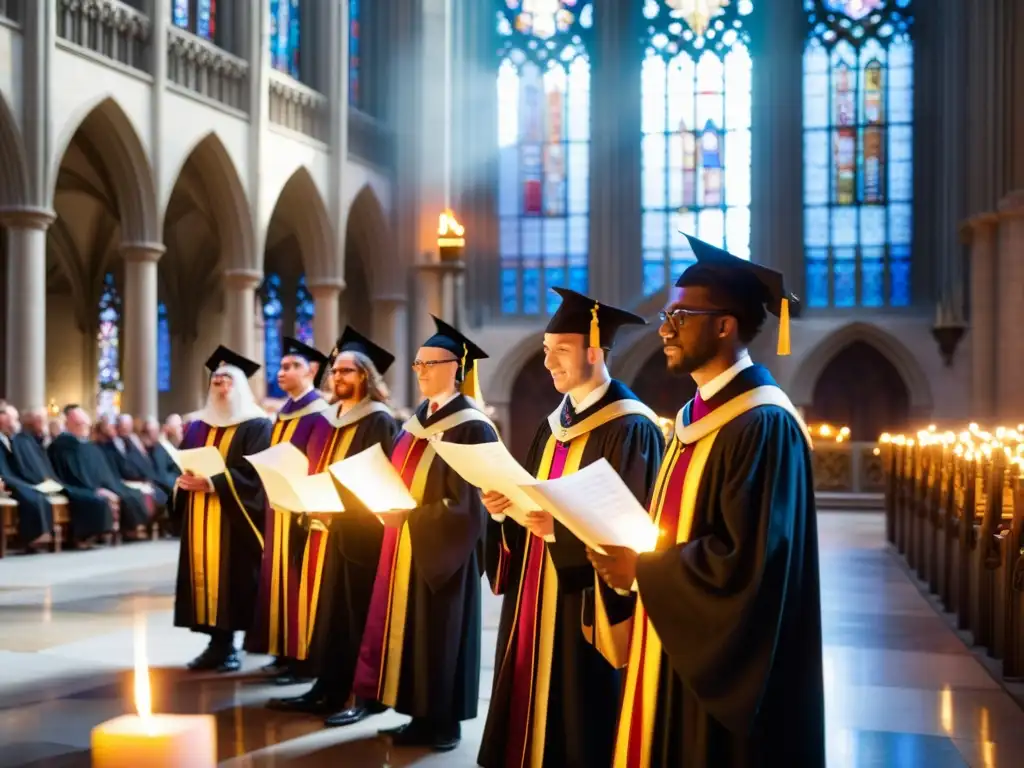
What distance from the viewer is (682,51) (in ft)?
77.4

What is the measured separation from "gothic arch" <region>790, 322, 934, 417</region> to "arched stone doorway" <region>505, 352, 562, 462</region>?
188 inches

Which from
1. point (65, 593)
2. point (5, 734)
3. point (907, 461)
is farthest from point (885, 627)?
point (65, 593)

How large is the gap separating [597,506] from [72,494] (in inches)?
419

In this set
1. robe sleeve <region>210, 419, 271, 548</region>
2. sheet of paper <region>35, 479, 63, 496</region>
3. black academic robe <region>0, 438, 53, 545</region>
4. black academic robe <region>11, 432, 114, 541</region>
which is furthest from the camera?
black academic robe <region>11, 432, 114, 541</region>

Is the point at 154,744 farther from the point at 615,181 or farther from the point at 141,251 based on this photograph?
the point at 615,181

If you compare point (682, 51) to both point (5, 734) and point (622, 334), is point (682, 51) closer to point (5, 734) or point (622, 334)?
point (622, 334)

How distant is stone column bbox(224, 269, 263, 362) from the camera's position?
18484 mm

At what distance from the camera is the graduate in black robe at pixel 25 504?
11.6 meters

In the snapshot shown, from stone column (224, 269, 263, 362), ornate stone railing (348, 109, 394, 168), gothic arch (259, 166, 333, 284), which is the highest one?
ornate stone railing (348, 109, 394, 168)

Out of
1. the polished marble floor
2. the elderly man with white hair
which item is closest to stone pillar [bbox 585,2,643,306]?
the polished marble floor

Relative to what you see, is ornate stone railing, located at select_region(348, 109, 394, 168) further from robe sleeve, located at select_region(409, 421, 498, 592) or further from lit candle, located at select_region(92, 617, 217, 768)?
lit candle, located at select_region(92, 617, 217, 768)

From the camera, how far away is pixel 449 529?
4.64m

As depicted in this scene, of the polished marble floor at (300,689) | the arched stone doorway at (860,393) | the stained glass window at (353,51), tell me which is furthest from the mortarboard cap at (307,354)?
the arched stone doorway at (860,393)

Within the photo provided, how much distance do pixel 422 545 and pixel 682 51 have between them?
67.5 feet
